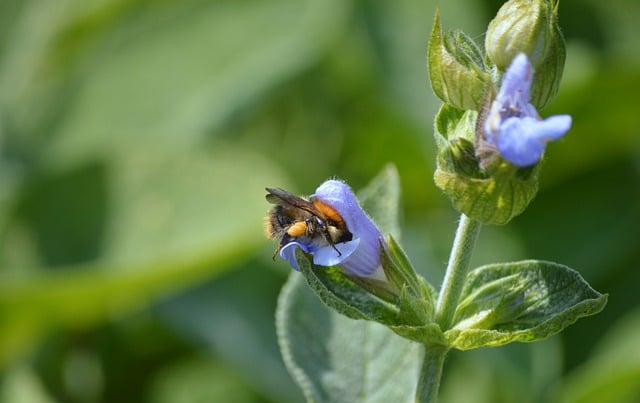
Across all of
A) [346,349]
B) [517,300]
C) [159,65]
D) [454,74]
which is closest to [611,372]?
[346,349]

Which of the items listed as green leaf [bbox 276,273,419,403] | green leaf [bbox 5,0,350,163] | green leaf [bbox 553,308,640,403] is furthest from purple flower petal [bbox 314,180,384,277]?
green leaf [bbox 5,0,350,163]

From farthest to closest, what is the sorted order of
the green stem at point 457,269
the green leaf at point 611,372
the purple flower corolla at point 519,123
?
the green leaf at point 611,372
the green stem at point 457,269
the purple flower corolla at point 519,123

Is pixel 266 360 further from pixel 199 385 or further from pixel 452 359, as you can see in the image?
pixel 452 359

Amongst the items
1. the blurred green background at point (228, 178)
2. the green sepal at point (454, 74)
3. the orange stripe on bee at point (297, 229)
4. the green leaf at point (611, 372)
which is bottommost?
the green leaf at point (611, 372)

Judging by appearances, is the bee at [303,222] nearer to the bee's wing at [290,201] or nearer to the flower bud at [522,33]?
the bee's wing at [290,201]

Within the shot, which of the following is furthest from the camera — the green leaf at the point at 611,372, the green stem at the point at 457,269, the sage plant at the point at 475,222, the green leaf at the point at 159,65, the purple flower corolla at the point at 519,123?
the green leaf at the point at 159,65

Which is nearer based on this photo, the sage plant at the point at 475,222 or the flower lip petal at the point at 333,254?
the sage plant at the point at 475,222

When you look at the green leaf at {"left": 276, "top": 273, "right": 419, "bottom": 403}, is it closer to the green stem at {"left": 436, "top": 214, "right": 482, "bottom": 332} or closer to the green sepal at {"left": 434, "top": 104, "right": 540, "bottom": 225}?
the green stem at {"left": 436, "top": 214, "right": 482, "bottom": 332}

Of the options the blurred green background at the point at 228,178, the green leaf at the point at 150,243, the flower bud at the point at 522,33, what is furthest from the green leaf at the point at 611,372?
the flower bud at the point at 522,33
